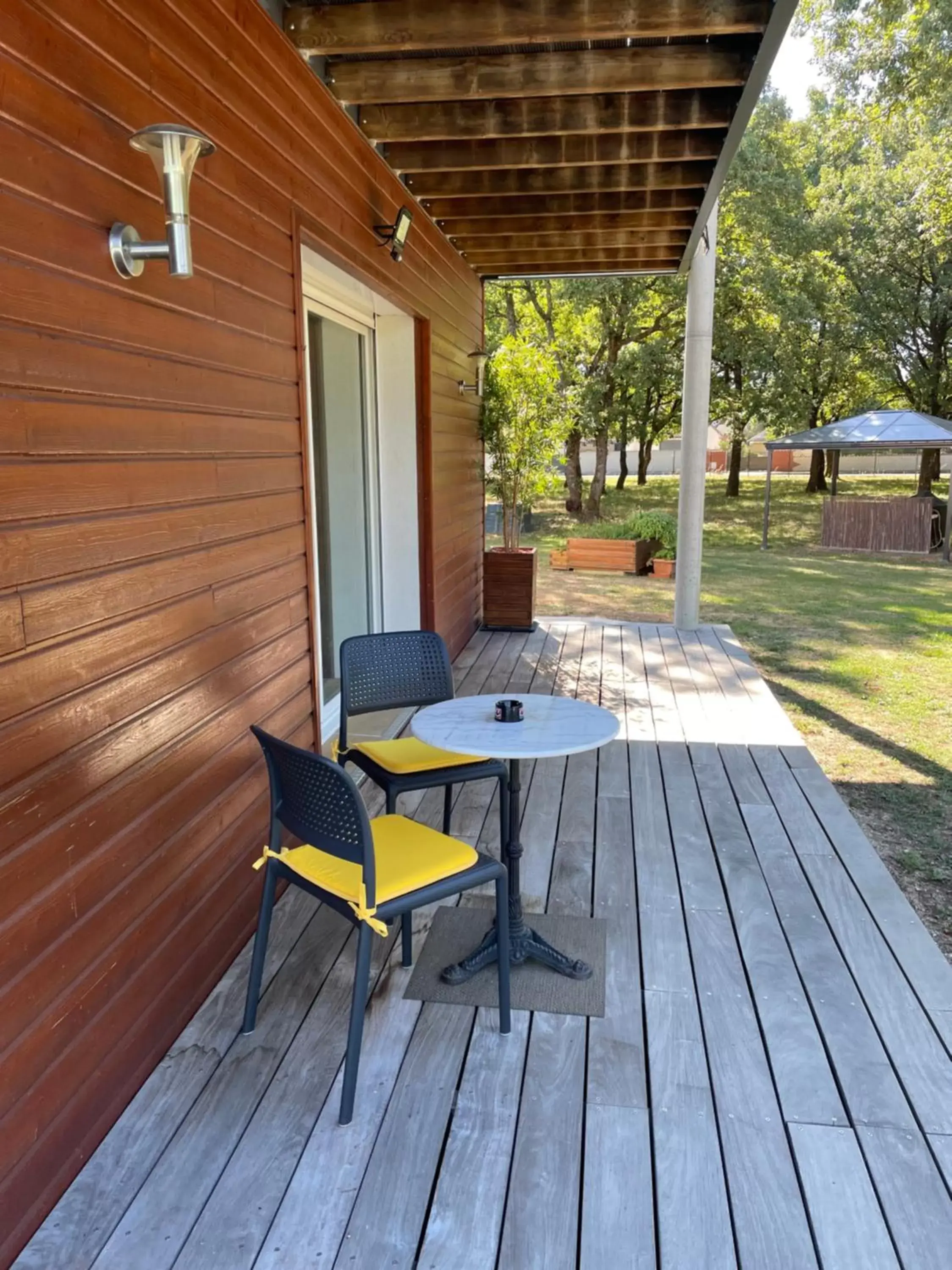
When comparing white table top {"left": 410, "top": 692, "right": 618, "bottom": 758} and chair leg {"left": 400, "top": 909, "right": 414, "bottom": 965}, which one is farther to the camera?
chair leg {"left": 400, "top": 909, "right": 414, "bottom": 965}

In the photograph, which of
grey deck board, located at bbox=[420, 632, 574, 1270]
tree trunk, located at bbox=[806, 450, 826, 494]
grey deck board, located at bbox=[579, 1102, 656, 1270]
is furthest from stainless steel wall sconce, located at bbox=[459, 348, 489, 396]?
tree trunk, located at bbox=[806, 450, 826, 494]

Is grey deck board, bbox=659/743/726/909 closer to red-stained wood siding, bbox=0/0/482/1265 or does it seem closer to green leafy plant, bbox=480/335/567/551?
red-stained wood siding, bbox=0/0/482/1265

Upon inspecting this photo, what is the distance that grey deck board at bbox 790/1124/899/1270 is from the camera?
4.87 feet

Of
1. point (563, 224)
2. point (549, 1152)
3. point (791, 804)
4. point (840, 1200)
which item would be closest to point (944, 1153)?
point (840, 1200)

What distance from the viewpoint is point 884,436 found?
38.5 feet

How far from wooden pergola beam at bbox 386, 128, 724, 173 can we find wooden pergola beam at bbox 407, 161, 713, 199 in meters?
0.19

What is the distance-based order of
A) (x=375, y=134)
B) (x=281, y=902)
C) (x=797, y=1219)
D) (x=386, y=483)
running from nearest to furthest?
(x=797, y=1219), (x=281, y=902), (x=375, y=134), (x=386, y=483)

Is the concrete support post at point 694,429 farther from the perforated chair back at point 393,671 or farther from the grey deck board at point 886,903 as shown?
the perforated chair back at point 393,671

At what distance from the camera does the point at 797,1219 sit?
1.56m

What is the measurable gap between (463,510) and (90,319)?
14.9 feet

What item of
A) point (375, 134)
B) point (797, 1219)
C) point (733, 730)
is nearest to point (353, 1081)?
point (797, 1219)

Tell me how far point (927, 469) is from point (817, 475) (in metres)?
4.23

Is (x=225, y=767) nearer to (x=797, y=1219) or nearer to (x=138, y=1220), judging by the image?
(x=138, y=1220)

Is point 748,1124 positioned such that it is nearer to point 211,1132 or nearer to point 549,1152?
point 549,1152
